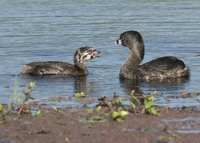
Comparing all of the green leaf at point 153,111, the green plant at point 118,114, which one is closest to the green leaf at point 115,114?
the green plant at point 118,114

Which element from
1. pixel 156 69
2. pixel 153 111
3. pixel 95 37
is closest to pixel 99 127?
pixel 153 111

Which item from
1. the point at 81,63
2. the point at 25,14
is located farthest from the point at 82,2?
the point at 81,63

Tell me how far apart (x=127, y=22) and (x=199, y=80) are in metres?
11.1

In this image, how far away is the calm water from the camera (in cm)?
1295

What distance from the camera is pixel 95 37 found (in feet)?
68.0

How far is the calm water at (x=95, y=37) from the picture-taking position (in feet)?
42.5

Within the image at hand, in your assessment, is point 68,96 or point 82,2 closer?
point 68,96

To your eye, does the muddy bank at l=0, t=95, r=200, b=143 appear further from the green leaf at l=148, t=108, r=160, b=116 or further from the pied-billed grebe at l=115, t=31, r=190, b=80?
the pied-billed grebe at l=115, t=31, r=190, b=80

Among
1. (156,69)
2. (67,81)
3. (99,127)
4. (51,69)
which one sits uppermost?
(99,127)

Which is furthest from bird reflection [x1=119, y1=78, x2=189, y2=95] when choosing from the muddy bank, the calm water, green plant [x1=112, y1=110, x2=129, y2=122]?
green plant [x1=112, y1=110, x2=129, y2=122]

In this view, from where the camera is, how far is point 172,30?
22312 mm

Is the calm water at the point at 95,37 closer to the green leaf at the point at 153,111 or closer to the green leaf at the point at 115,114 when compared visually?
the green leaf at the point at 153,111

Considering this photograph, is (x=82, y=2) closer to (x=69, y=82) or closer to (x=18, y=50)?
(x=18, y=50)

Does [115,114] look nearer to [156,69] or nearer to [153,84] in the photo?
[153,84]
